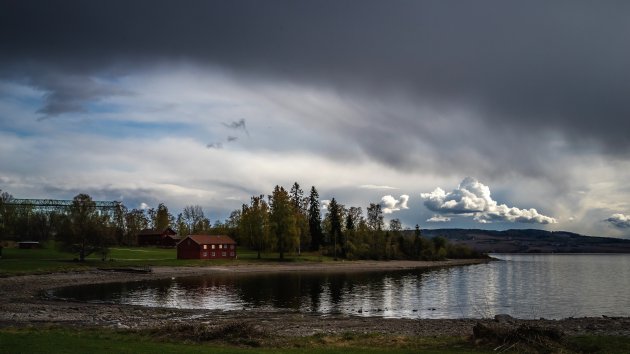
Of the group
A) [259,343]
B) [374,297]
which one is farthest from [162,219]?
[259,343]

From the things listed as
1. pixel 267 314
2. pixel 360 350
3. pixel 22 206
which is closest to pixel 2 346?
pixel 360 350

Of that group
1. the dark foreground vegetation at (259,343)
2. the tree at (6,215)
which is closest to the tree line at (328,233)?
the tree at (6,215)

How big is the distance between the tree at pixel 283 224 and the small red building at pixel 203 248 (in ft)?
38.9

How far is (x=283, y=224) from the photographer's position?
111 meters

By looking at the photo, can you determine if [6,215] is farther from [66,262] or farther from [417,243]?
[417,243]

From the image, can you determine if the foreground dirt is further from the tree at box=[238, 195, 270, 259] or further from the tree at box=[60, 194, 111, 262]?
the tree at box=[238, 195, 270, 259]

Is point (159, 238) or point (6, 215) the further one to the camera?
point (159, 238)

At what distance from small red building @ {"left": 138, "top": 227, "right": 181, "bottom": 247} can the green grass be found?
422 feet

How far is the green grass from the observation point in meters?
19.7

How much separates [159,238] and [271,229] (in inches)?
2388

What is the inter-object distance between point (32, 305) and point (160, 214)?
136893 millimetres

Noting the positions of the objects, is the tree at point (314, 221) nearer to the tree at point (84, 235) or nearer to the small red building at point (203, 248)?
the small red building at point (203, 248)

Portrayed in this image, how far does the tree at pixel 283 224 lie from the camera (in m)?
110

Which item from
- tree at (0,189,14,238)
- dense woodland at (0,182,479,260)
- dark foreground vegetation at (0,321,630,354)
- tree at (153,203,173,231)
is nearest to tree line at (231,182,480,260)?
dense woodland at (0,182,479,260)
